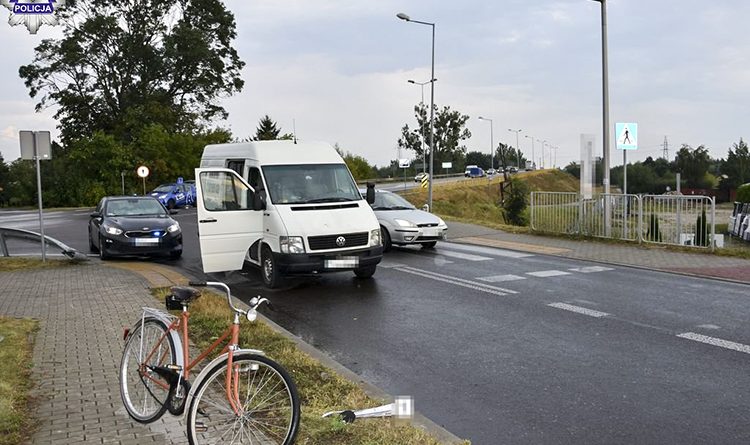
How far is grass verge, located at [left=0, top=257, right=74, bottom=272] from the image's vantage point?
44.3 feet

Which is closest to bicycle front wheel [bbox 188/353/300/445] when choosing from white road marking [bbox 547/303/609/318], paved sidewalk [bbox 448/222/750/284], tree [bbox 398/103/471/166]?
white road marking [bbox 547/303/609/318]

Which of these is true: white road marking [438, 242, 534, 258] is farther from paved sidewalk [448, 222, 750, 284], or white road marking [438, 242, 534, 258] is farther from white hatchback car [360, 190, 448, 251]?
white hatchback car [360, 190, 448, 251]

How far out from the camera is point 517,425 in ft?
15.7

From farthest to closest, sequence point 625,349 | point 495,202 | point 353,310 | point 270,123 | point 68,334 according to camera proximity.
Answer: point 270,123 < point 495,202 < point 353,310 < point 68,334 < point 625,349

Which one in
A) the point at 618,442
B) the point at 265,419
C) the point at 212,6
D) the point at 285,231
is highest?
the point at 212,6

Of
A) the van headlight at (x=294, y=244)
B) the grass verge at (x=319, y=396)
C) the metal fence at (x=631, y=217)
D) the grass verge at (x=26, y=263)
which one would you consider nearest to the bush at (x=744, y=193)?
the metal fence at (x=631, y=217)

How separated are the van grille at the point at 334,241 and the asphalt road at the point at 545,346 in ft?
2.46

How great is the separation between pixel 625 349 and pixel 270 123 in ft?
281

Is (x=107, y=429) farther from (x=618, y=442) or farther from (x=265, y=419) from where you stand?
(x=618, y=442)

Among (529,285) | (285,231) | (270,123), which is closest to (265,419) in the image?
(285,231)

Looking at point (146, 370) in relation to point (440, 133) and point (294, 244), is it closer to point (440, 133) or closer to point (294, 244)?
point (294, 244)

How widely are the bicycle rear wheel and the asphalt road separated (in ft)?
6.54

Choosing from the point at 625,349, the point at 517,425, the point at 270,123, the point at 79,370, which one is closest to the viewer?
the point at 517,425

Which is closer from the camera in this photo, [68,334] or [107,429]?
[107,429]
